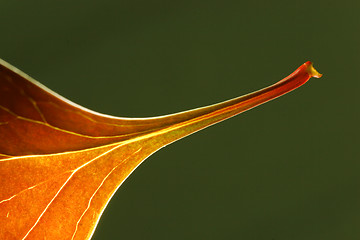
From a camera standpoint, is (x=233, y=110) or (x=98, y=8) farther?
(x=98, y=8)

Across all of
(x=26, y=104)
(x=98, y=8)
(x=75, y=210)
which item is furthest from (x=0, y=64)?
(x=98, y=8)

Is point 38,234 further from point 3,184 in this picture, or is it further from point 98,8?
point 98,8

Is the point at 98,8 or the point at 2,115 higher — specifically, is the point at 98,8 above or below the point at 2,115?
above

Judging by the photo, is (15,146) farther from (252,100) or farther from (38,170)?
(252,100)

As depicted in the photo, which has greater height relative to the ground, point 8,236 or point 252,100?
point 252,100

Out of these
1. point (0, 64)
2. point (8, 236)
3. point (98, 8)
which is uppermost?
point (98, 8)

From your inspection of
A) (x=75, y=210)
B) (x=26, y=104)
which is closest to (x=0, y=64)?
(x=26, y=104)
